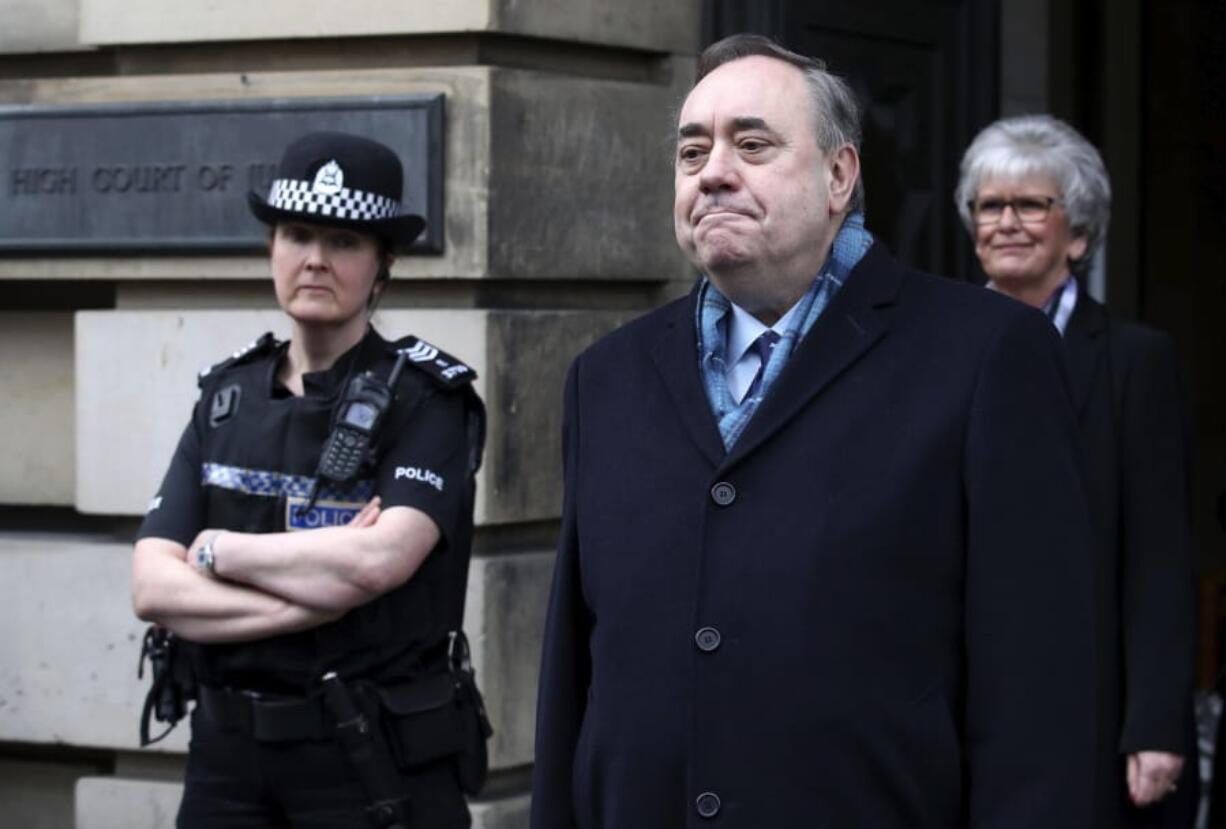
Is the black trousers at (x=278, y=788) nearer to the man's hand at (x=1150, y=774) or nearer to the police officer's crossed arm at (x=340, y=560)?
the police officer's crossed arm at (x=340, y=560)

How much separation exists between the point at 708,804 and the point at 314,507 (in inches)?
63.7

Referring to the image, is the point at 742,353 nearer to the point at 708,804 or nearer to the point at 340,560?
the point at 708,804

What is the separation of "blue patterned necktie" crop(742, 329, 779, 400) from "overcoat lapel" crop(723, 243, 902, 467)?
2.7 inches

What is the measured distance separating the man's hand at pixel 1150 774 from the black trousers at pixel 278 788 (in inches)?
52.4

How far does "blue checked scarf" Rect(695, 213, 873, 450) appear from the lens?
3.27 m

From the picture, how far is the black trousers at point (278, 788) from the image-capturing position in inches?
178

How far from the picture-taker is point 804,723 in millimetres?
3115

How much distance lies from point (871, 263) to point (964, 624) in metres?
0.50

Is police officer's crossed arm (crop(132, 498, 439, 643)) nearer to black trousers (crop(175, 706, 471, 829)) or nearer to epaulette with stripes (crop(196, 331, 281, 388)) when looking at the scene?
black trousers (crop(175, 706, 471, 829))

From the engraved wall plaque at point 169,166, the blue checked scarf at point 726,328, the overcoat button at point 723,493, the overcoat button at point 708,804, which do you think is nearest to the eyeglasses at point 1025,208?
the engraved wall plaque at point 169,166

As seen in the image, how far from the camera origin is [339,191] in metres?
4.75

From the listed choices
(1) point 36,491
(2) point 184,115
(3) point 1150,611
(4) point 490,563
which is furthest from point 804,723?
(1) point 36,491

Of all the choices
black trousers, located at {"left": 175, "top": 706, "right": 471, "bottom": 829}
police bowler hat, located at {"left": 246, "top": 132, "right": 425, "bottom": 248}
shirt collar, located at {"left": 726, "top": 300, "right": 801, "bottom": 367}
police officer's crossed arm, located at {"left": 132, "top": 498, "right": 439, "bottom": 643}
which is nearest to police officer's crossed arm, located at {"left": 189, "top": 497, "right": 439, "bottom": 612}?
police officer's crossed arm, located at {"left": 132, "top": 498, "right": 439, "bottom": 643}

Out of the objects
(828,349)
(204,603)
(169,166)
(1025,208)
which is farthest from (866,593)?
(169,166)
